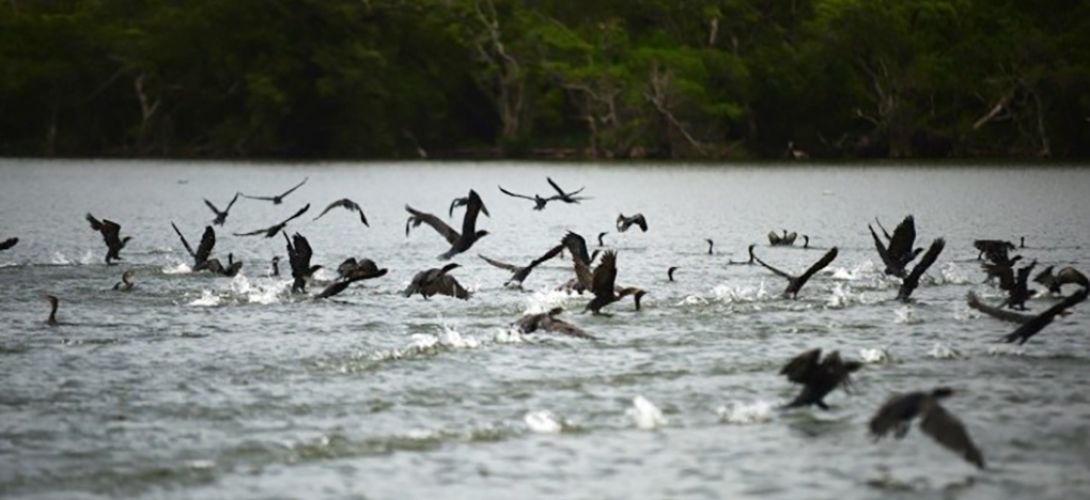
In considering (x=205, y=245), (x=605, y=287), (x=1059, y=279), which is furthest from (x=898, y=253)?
(x=205, y=245)

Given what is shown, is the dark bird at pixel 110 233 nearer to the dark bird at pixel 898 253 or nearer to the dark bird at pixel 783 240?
the dark bird at pixel 898 253

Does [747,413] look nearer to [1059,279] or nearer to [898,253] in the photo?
[1059,279]

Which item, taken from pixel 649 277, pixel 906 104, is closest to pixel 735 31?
pixel 906 104

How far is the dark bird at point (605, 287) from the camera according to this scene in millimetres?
22453

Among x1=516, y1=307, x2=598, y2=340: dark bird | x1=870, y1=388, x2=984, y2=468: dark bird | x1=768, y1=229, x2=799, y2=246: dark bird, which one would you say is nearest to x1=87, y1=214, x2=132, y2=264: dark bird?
x1=516, y1=307, x2=598, y2=340: dark bird

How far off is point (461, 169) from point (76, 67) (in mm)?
28886

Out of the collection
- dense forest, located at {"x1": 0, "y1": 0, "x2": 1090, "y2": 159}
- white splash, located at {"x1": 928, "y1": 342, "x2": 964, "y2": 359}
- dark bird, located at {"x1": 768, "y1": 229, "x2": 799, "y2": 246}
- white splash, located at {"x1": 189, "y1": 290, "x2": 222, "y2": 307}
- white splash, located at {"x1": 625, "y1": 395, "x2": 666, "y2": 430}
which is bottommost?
white splash, located at {"x1": 189, "y1": 290, "x2": 222, "y2": 307}

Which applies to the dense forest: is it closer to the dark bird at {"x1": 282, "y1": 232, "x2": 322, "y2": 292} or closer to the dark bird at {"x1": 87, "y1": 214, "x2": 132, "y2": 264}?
the dark bird at {"x1": 87, "y1": 214, "x2": 132, "y2": 264}

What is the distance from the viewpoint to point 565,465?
1526 cm

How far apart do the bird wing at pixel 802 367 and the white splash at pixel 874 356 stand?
4.39 meters

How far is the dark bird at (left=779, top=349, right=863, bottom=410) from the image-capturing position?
52.1 feet

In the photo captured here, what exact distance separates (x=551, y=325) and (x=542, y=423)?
395 centimetres

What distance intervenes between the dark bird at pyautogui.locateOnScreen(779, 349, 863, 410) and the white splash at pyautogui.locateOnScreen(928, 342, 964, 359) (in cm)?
454

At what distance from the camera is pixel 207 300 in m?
26.9
